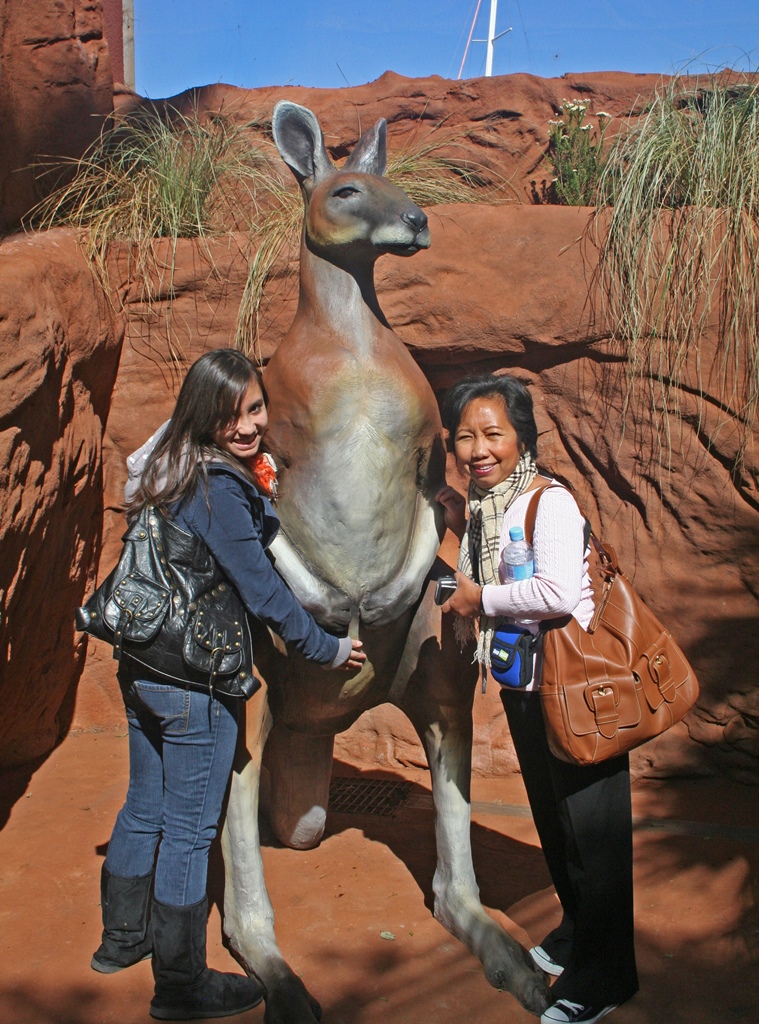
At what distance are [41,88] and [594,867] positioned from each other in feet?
14.4

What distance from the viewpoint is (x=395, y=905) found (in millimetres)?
3270

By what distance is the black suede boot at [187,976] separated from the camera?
2.46m

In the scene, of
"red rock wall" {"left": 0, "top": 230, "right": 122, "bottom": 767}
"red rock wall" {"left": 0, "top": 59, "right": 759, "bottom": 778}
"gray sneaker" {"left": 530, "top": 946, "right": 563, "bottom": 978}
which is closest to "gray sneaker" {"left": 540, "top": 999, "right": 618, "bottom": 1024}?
"gray sneaker" {"left": 530, "top": 946, "right": 563, "bottom": 978}

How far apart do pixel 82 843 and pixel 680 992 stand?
224cm

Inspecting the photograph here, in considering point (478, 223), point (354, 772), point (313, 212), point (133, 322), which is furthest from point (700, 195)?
point (354, 772)

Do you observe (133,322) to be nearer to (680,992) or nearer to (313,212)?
(313,212)

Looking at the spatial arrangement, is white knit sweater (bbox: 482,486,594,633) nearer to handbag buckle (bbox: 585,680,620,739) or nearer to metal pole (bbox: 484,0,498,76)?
handbag buckle (bbox: 585,680,620,739)

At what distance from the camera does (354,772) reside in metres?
4.64

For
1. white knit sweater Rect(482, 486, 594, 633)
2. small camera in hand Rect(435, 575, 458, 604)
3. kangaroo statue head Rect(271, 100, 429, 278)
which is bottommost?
small camera in hand Rect(435, 575, 458, 604)

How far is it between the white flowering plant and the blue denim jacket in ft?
10.8

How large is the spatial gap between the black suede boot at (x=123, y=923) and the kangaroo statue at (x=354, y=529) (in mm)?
256

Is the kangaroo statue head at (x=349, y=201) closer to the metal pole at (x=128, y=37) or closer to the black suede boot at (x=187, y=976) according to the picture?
the black suede boot at (x=187, y=976)

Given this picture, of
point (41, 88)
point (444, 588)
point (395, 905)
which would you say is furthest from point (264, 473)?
point (41, 88)

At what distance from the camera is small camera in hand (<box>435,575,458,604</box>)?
2.79m
